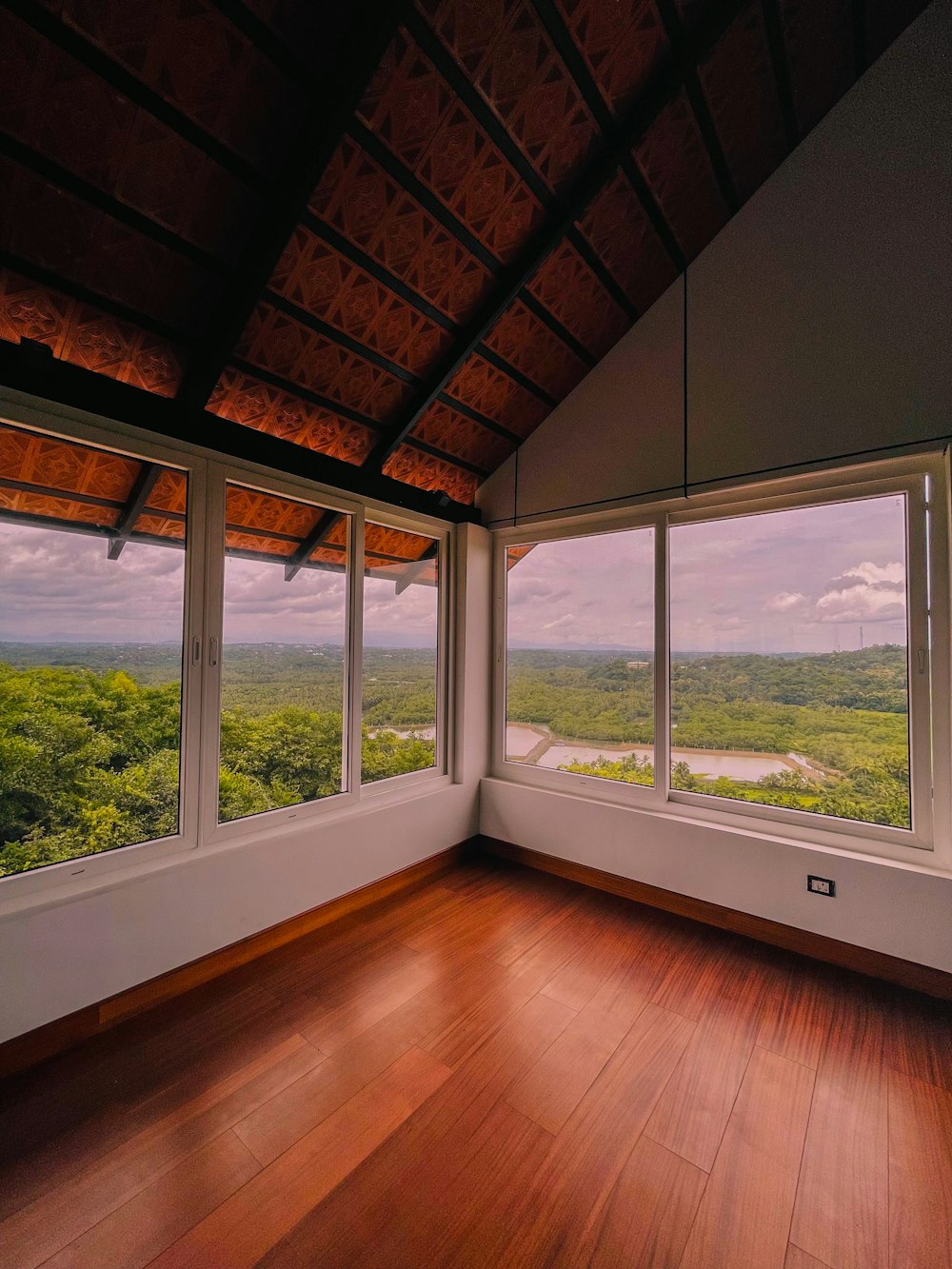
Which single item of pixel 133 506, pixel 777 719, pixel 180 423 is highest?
pixel 180 423

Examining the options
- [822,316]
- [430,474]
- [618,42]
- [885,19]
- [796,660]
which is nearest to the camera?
[618,42]

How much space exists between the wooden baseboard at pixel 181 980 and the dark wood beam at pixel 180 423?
224 centimetres

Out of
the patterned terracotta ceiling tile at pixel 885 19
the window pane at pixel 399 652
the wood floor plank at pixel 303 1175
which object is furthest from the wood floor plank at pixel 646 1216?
the patterned terracotta ceiling tile at pixel 885 19

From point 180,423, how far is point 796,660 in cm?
312

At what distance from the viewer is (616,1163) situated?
150cm

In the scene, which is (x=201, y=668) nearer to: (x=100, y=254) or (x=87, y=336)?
(x=87, y=336)

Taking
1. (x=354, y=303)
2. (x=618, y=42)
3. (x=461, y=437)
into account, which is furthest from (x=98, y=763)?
(x=618, y=42)

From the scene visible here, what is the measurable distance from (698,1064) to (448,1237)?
1030 mm

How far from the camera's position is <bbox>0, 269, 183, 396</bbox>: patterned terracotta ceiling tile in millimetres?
1843

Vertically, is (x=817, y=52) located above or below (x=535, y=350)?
above

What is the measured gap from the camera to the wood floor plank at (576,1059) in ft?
5.51

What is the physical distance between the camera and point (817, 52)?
2.31 meters

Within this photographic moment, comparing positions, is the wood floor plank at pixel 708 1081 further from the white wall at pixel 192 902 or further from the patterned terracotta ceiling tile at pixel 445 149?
the patterned terracotta ceiling tile at pixel 445 149

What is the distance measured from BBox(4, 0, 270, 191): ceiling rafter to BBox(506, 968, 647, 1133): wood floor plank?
129 inches
